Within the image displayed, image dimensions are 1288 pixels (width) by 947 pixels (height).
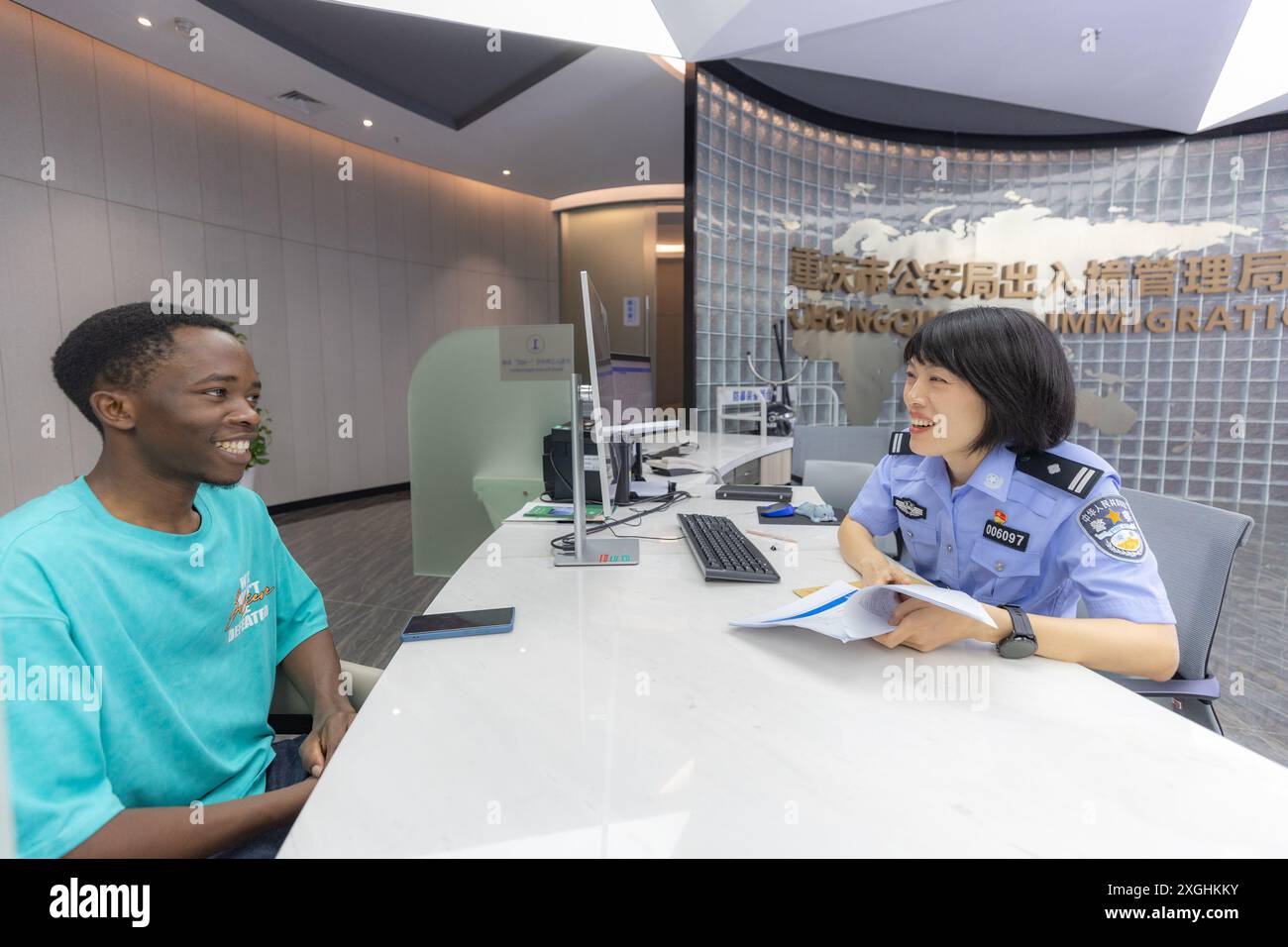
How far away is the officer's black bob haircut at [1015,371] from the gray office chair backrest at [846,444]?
1856mm

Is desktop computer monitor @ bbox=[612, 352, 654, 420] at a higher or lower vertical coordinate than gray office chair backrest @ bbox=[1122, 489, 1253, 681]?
higher

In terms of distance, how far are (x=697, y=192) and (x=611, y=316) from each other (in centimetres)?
289

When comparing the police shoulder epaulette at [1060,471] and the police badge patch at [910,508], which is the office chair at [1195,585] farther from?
the police badge patch at [910,508]

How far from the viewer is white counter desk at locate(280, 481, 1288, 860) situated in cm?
56

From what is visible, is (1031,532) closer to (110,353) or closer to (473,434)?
(110,353)

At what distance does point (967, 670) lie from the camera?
0.89 metres

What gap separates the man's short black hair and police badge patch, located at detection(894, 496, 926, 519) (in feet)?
4.58

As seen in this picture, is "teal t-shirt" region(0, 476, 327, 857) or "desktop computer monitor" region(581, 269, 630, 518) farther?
"desktop computer monitor" region(581, 269, 630, 518)

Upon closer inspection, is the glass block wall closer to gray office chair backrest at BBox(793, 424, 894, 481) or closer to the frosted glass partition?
gray office chair backrest at BBox(793, 424, 894, 481)

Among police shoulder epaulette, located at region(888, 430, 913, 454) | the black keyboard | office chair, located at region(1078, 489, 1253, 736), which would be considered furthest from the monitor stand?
office chair, located at region(1078, 489, 1253, 736)

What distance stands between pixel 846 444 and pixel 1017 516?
195 centimetres

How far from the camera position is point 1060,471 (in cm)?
115

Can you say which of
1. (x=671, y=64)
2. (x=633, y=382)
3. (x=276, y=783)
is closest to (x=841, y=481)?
(x=633, y=382)

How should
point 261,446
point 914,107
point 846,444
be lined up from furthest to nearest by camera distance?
1. point 914,107
2. point 261,446
3. point 846,444
